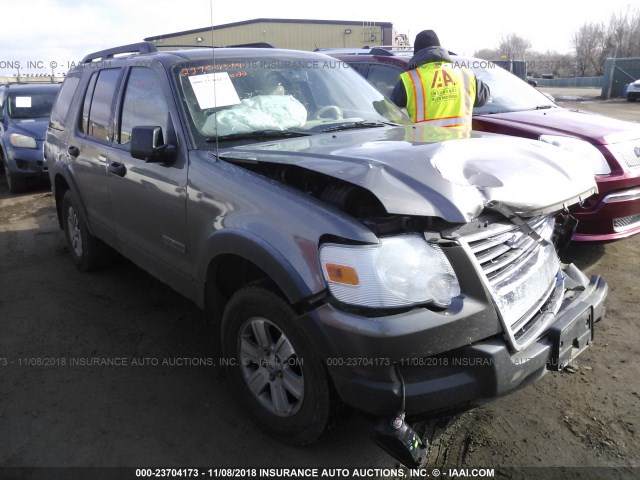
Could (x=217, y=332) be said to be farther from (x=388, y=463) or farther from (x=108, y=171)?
(x=108, y=171)

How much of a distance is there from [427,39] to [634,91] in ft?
77.7

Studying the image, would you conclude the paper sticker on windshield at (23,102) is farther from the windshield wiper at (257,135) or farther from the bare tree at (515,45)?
the bare tree at (515,45)

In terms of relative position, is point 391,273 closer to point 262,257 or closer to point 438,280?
point 438,280

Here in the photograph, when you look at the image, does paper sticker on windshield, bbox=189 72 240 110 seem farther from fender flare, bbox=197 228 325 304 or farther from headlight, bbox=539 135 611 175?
headlight, bbox=539 135 611 175

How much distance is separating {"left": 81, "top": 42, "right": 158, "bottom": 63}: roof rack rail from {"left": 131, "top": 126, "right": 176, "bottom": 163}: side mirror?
1329mm

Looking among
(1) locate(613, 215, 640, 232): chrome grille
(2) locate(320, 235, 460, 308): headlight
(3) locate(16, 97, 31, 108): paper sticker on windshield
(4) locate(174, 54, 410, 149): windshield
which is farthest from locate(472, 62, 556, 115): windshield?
(3) locate(16, 97, 31, 108): paper sticker on windshield

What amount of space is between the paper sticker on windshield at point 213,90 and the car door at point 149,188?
171 millimetres

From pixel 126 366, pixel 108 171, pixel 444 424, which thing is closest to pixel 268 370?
pixel 444 424

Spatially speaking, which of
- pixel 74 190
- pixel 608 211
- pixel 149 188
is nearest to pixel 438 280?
pixel 149 188

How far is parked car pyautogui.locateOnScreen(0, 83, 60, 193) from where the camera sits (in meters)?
8.87

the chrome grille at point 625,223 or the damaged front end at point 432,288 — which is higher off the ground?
the damaged front end at point 432,288

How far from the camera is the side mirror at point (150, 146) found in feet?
9.72

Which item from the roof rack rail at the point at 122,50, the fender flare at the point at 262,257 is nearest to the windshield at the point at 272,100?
the fender flare at the point at 262,257

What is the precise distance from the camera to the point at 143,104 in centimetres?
359
